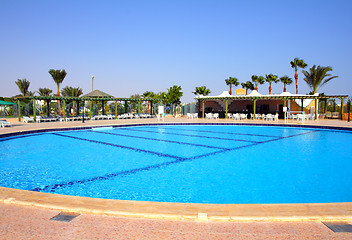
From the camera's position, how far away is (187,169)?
6.77 metres

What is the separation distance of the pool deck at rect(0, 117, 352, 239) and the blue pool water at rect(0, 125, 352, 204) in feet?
5.60

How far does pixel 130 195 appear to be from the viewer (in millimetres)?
4848

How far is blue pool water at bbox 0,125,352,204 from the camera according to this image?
197 inches

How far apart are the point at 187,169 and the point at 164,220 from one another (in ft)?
13.3

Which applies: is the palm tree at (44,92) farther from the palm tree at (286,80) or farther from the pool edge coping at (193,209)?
the pool edge coping at (193,209)

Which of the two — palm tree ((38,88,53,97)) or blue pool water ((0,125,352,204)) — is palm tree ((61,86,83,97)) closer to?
palm tree ((38,88,53,97))

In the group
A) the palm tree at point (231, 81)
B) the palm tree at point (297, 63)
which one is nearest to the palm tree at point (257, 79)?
the palm tree at point (231, 81)

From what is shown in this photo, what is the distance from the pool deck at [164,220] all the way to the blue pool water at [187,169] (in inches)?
67.2

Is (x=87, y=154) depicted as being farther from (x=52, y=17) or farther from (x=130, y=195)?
(x=52, y=17)

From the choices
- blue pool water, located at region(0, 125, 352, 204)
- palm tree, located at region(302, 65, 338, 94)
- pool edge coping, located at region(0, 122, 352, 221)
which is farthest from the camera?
palm tree, located at region(302, 65, 338, 94)

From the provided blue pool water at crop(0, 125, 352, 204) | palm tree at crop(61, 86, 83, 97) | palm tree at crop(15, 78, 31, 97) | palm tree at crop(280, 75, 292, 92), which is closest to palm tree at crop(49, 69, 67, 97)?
palm tree at crop(61, 86, 83, 97)

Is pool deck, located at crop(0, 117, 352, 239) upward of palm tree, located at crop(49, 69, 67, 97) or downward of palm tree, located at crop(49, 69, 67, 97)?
downward

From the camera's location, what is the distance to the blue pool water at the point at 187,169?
501cm

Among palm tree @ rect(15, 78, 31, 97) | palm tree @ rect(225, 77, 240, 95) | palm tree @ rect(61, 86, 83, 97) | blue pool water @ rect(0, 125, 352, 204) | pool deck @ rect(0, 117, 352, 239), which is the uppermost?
palm tree @ rect(225, 77, 240, 95)
